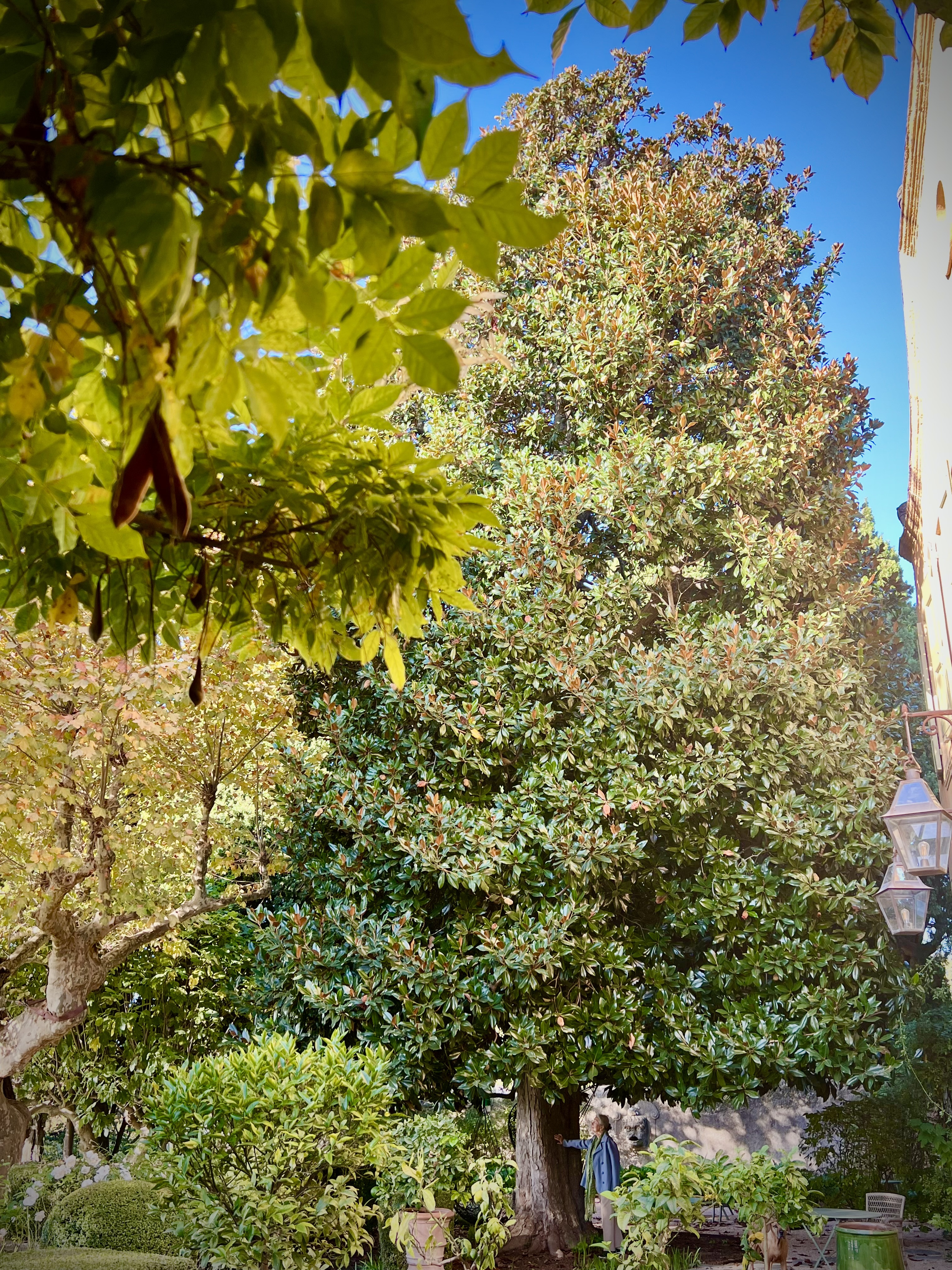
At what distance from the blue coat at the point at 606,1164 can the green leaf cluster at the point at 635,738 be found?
18.5 inches

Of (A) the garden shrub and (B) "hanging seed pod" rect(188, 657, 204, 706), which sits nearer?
(B) "hanging seed pod" rect(188, 657, 204, 706)

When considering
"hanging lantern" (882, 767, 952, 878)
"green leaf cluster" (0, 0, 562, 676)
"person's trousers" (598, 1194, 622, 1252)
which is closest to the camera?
"green leaf cluster" (0, 0, 562, 676)

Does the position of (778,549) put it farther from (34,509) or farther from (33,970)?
(33,970)

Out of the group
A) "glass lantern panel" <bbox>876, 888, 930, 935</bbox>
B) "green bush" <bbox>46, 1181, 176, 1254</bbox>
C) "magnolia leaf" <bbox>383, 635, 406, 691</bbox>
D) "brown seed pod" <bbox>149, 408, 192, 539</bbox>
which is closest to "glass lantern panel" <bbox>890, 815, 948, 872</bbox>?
"glass lantern panel" <bbox>876, 888, 930, 935</bbox>

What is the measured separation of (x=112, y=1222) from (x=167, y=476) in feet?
25.3

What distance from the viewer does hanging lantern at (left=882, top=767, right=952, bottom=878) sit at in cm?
440

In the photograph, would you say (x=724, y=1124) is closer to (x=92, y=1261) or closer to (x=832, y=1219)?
(x=832, y=1219)

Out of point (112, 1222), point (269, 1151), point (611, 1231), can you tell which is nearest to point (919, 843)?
Result: point (269, 1151)

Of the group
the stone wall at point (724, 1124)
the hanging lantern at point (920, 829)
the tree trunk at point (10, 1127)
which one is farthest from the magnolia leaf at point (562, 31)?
the stone wall at point (724, 1124)

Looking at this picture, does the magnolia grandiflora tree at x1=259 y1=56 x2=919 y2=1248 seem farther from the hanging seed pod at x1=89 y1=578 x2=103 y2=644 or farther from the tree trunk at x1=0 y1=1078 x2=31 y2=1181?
the hanging seed pod at x1=89 y1=578 x2=103 y2=644

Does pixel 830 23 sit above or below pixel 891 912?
above

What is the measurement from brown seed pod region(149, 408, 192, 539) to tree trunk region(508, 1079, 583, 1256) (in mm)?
7282

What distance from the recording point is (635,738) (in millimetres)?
6875

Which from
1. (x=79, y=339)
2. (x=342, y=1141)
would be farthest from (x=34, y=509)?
(x=342, y=1141)
